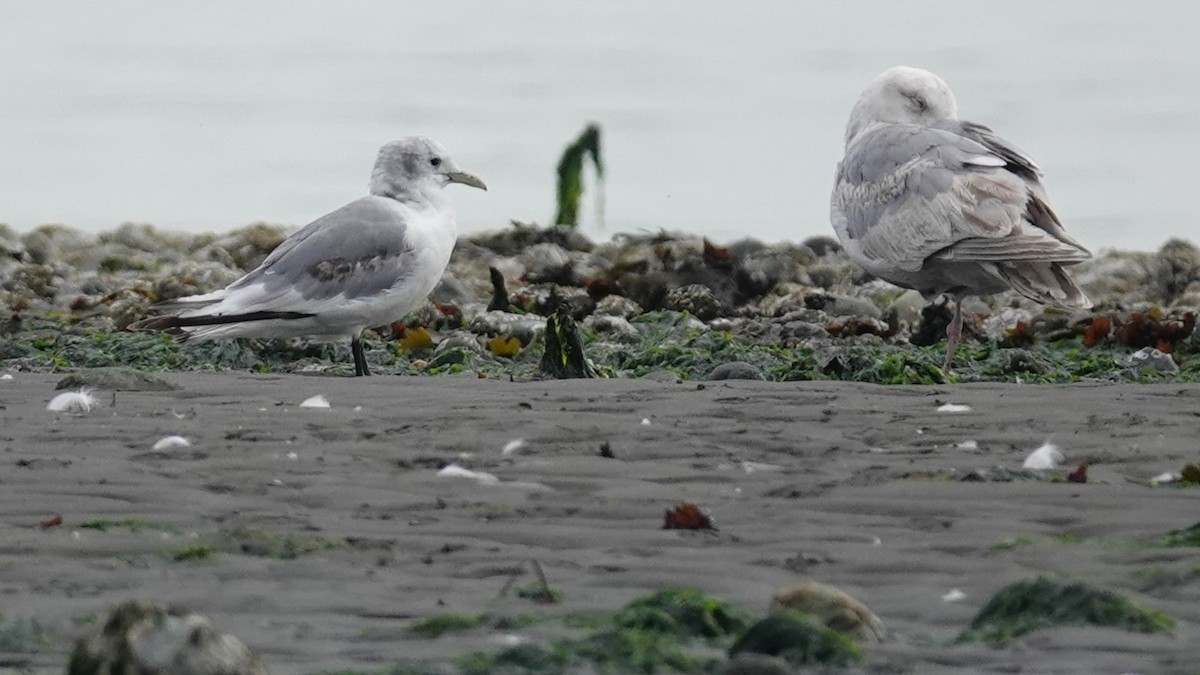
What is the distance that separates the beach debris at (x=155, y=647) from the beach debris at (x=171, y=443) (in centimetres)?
257

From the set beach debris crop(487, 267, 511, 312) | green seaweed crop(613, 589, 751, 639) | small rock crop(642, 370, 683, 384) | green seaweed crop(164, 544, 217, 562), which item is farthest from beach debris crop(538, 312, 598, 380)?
green seaweed crop(613, 589, 751, 639)

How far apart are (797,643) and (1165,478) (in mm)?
1987

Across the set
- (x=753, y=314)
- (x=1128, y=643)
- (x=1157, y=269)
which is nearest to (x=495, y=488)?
(x=1128, y=643)

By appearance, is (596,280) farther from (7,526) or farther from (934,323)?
(7,526)

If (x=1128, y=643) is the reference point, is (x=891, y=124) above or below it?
above

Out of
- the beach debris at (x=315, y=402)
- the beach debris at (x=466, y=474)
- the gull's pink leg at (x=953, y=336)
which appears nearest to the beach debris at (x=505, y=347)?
the gull's pink leg at (x=953, y=336)

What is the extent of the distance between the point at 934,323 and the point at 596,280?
8.87ft

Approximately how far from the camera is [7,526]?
14.8ft

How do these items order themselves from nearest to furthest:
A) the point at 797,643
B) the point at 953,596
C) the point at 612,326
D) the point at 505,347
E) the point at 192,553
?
the point at 797,643 → the point at 953,596 → the point at 192,553 → the point at 505,347 → the point at 612,326

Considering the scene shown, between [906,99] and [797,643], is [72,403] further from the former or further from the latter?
[906,99]

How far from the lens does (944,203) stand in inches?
333

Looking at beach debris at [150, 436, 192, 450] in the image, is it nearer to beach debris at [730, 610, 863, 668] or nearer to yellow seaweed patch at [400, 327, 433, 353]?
beach debris at [730, 610, 863, 668]

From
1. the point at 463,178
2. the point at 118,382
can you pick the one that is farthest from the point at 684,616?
the point at 463,178

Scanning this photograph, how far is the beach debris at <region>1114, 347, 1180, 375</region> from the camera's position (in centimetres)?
862
